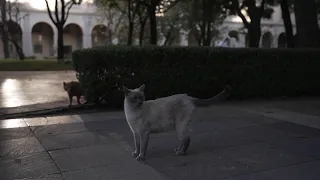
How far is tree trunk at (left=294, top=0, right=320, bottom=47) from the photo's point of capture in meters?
14.0

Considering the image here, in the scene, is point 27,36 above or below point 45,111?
above

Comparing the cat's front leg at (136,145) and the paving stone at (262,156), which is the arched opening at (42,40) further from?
the paving stone at (262,156)

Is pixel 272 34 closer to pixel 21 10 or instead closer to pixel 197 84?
pixel 21 10

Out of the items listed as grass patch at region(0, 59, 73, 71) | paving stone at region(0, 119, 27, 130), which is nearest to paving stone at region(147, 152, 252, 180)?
paving stone at region(0, 119, 27, 130)

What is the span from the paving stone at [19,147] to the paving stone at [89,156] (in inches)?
15.8

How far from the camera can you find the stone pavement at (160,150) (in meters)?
5.07

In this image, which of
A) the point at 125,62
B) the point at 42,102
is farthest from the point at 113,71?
the point at 42,102

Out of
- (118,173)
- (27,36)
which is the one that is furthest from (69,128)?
(27,36)

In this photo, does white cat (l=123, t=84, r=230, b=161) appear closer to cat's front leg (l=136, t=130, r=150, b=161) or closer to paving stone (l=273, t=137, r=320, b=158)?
cat's front leg (l=136, t=130, r=150, b=161)

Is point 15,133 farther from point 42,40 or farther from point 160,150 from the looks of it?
point 42,40

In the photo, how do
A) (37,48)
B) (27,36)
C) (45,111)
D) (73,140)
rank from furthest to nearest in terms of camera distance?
(37,48) < (27,36) < (45,111) < (73,140)

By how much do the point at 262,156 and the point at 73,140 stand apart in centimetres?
315

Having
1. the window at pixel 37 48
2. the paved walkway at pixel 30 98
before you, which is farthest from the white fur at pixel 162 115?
the window at pixel 37 48

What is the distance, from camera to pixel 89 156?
228 inches
